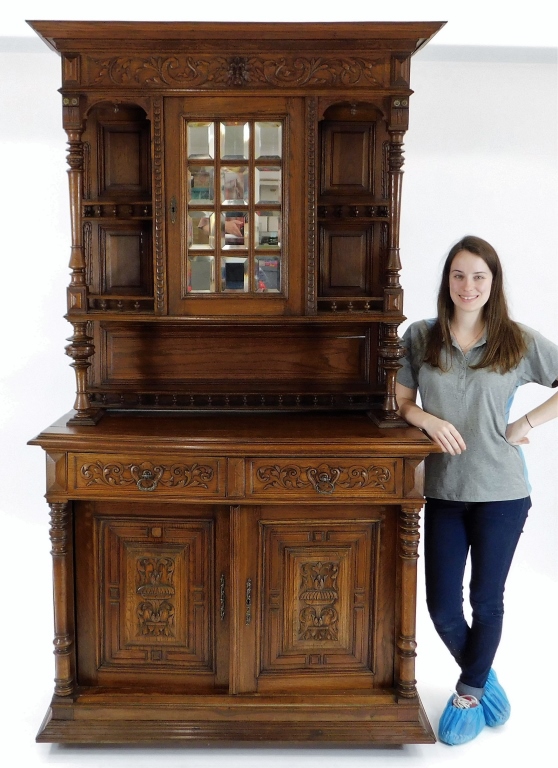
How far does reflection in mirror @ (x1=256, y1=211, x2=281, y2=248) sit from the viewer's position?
3254 mm

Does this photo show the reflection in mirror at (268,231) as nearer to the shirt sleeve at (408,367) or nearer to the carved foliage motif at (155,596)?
the shirt sleeve at (408,367)

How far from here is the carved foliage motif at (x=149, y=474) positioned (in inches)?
120

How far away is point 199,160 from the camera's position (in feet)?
10.5

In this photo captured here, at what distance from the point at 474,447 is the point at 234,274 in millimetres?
1075

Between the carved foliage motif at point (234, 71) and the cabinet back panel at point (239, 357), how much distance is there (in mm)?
988

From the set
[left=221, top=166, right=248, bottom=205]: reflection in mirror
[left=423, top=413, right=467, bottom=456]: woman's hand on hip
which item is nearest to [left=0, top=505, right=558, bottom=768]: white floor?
[left=423, top=413, right=467, bottom=456]: woman's hand on hip

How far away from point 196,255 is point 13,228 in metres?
1.42

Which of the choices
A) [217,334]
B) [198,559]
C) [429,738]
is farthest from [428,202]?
[429,738]

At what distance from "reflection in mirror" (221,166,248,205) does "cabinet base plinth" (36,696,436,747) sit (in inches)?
71.1

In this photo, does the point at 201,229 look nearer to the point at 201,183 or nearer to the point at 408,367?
the point at 201,183

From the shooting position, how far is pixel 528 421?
3150 mm

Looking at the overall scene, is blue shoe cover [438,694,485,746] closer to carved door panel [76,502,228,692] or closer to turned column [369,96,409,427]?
carved door panel [76,502,228,692]

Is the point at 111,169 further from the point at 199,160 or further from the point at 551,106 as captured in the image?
the point at 551,106

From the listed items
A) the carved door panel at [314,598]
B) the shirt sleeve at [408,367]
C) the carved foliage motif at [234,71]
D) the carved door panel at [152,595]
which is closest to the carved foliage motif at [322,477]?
the carved door panel at [314,598]
